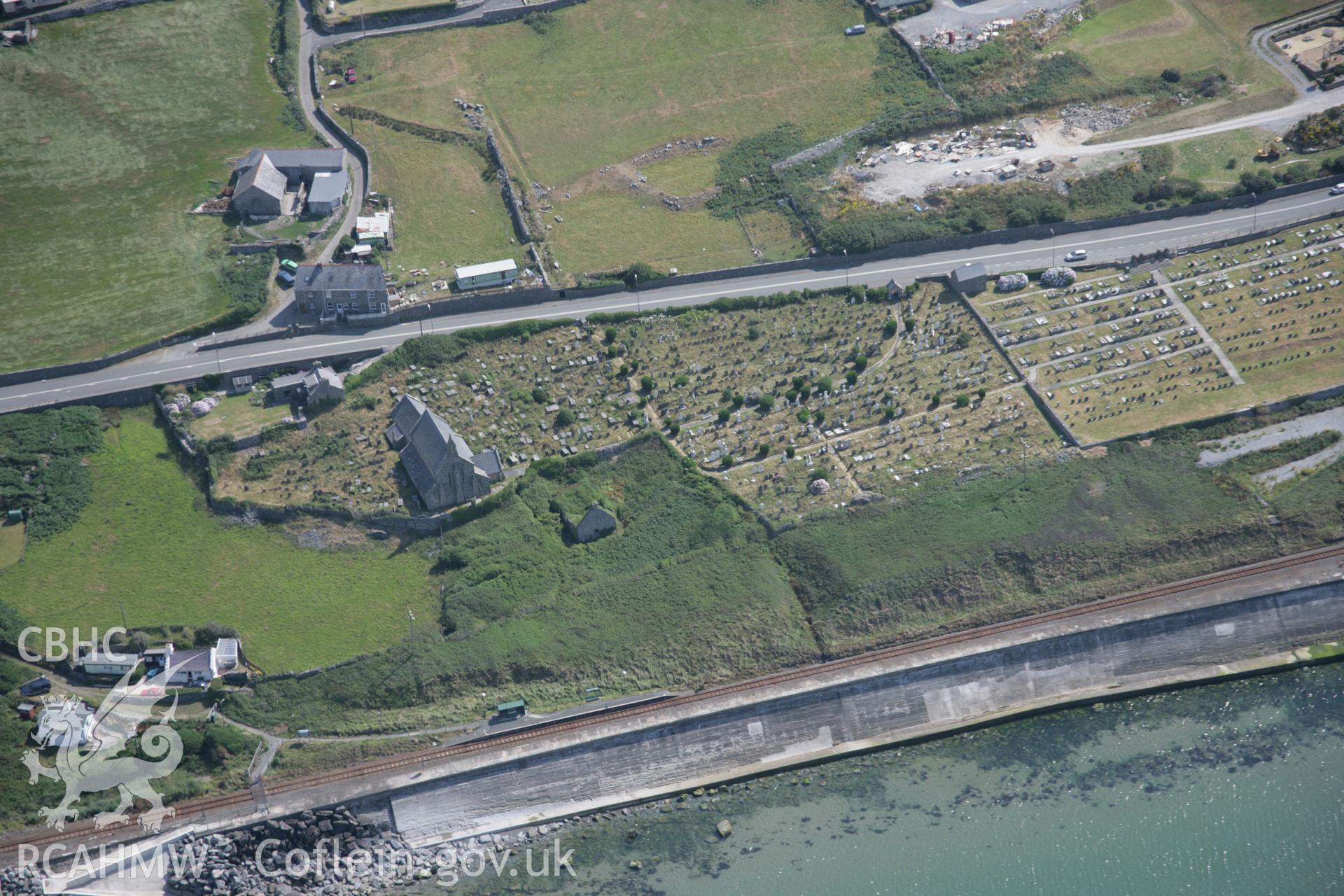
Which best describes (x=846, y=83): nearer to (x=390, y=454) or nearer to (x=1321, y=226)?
(x=1321, y=226)

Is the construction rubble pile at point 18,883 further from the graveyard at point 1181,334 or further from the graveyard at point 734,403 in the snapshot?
the graveyard at point 1181,334

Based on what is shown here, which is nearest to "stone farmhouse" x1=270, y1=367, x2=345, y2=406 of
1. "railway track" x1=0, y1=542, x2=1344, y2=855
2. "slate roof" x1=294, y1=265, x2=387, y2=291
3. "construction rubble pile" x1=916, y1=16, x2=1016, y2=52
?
"slate roof" x1=294, y1=265, x2=387, y2=291

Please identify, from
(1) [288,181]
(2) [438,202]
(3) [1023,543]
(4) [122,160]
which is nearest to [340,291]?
(2) [438,202]

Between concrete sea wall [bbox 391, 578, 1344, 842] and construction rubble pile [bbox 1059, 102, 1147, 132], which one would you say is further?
construction rubble pile [bbox 1059, 102, 1147, 132]

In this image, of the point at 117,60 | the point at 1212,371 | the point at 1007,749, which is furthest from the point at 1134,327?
the point at 117,60

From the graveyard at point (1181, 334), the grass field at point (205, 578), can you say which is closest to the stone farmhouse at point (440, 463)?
the grass field at point (205, 578)

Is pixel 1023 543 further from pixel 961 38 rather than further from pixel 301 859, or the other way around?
pixel 961 38

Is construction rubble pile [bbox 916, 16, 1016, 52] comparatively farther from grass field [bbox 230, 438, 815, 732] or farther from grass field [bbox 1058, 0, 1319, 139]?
grass field [bbox 230, 438, 815, 732]
